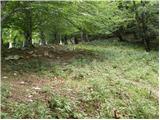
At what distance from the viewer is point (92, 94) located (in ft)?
33.7

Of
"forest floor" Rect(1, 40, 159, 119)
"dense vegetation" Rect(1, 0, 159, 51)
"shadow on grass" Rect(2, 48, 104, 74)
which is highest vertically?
"dense vegetation" Rect(1, 0, 159, 51)

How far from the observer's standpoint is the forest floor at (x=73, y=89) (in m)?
8.63

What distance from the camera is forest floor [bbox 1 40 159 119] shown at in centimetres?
863

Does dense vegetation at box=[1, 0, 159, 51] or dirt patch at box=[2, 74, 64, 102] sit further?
dense vegetation at box=[1, 0, 159, 51]

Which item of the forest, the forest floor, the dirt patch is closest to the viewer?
the forest floor

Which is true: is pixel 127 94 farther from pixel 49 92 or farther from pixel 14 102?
pixel 14 102

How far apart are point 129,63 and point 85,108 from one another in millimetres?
9795

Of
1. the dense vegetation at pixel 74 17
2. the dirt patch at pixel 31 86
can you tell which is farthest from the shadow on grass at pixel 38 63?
the dense vegetation at pixel 74 17

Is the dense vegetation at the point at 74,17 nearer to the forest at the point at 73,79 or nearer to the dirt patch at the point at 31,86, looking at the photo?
the forest at the point at 73,79

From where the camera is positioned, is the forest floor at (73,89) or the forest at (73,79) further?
the forest at (73,79)

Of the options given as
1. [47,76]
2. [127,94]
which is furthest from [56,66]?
[127,94]

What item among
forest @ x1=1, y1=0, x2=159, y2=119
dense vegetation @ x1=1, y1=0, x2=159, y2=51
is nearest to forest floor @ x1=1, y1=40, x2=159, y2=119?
forest @ x1=1, y1=0, x2=159, y2=119

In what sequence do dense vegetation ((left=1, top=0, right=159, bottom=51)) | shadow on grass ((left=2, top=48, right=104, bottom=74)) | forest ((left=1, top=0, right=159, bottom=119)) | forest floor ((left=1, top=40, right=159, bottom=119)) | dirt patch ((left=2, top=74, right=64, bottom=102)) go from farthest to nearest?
dense vegetation ((left=1, top=0, right=159, bottom=51)) < shadow on grass ((left=2, top=48, right=104, bottom=74)) < dirt patch ((left=2, top=74, right=64, bottom=102)) < forest ((left=1, top=0, right=159, bottom=119)) < forest floor ((left=1, top=40, right=159, bottom=119))

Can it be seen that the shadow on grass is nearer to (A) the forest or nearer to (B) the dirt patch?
(A) the forest
